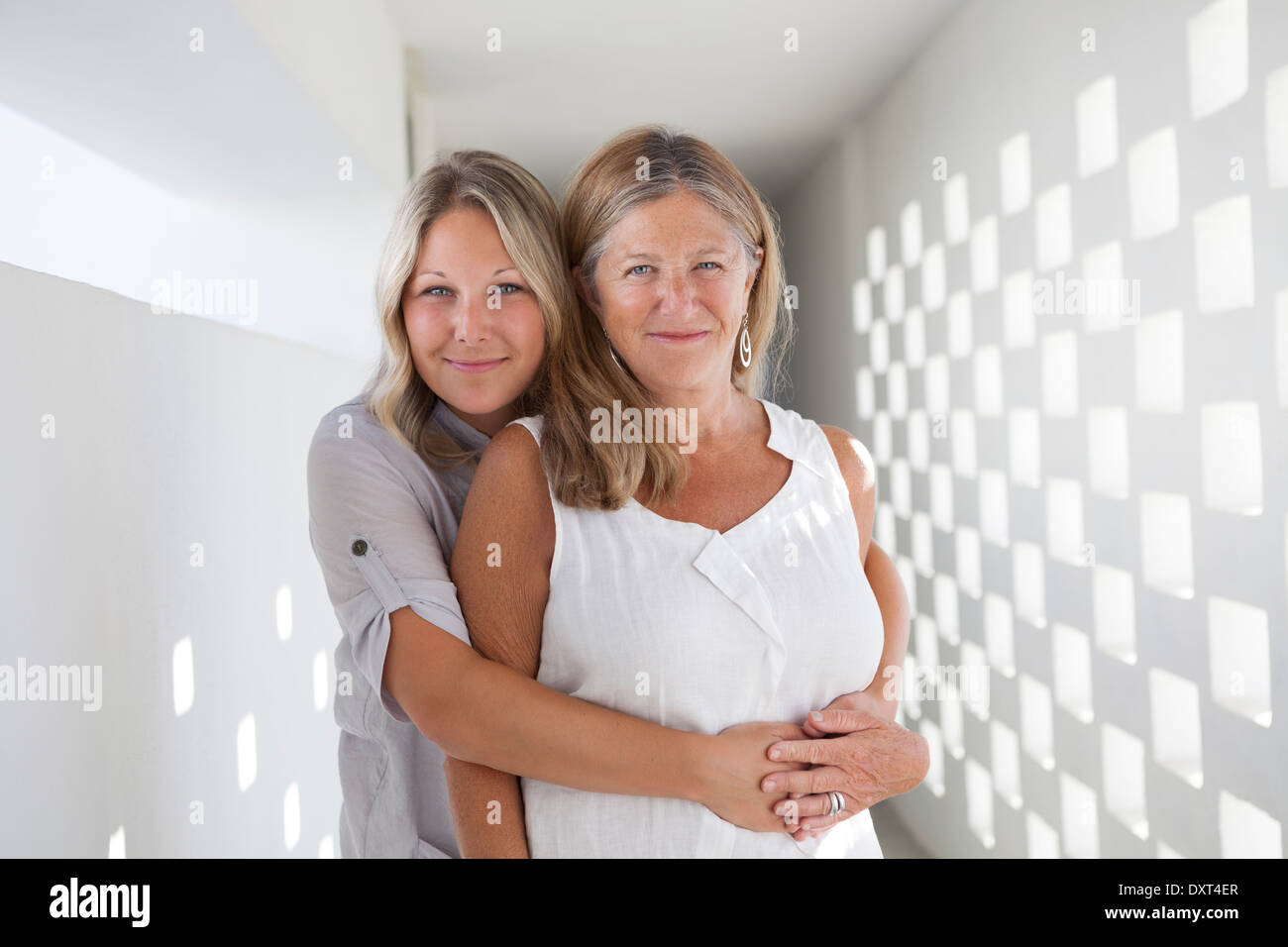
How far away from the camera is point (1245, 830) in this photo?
6.39 feet

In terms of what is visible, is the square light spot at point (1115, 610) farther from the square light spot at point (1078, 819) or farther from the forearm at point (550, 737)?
the forearm at point (550, 737)

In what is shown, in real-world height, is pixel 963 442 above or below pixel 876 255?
below

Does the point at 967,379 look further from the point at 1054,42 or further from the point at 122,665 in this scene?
the point at 122,665

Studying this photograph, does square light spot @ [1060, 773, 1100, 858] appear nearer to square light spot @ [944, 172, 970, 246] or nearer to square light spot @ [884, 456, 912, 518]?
square light spot @ [884, 456, 912, 518]

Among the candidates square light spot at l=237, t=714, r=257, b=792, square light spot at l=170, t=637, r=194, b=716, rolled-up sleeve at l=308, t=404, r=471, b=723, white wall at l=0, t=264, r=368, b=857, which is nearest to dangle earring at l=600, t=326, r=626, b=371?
rolled-up sleeve at l=308, t=404, r=471, b=723

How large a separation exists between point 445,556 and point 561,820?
12.5 inches

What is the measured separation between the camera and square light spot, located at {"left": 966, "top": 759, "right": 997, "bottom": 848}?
3449mm

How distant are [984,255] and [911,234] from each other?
774mm

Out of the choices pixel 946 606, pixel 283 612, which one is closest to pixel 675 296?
pixel 283 612

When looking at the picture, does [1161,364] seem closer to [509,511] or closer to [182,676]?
[509,511]

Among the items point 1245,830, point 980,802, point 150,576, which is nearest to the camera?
point 150,576

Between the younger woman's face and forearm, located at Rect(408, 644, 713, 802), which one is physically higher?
the younger woman's face

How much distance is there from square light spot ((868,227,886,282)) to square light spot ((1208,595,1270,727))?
8.86 ft
